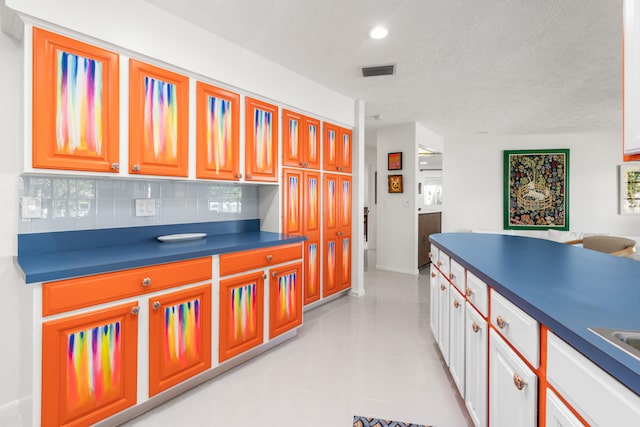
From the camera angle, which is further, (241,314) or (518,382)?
(241,314)

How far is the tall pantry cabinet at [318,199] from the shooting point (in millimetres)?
3234

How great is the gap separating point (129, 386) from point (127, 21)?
2072mm

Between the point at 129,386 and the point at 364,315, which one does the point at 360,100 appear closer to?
the point at 364,315

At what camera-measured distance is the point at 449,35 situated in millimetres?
2480

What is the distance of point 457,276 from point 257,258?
4.49 ft

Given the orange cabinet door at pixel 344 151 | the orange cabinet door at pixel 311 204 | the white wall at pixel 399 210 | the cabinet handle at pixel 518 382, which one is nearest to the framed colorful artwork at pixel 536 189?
the white wall at pixel 399 210

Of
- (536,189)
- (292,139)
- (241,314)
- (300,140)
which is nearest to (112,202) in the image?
(241,314)

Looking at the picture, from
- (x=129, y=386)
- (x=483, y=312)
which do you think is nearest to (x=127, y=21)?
(x=129, y=386)

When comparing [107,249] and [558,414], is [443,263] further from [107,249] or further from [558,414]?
[107,249]

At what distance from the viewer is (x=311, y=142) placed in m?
3.47

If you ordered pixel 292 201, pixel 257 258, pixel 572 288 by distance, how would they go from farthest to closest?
pixel 292 201, pixel 257 258, pixel 572 288

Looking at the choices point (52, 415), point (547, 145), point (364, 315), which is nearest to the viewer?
point (52, 415)

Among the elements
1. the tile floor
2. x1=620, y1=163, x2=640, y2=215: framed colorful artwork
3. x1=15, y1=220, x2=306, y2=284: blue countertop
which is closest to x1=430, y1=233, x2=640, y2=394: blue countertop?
the tile floor

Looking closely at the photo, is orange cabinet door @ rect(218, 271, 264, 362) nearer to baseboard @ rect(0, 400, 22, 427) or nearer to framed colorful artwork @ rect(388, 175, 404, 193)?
baseboard @ rect(0, 400, 22, 427)
